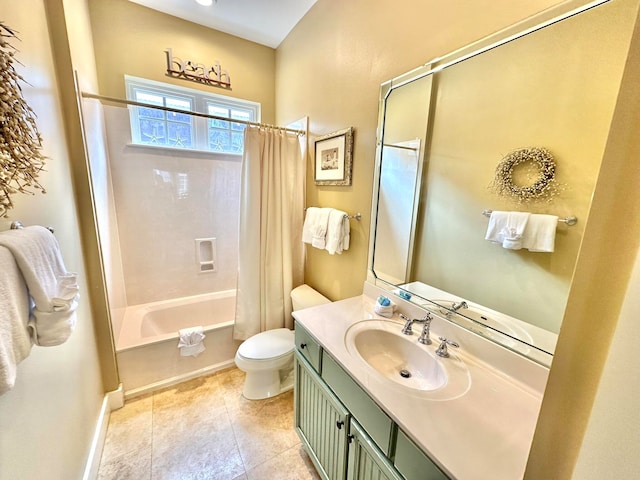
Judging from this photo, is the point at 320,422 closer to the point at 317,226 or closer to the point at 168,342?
the point at 317,226

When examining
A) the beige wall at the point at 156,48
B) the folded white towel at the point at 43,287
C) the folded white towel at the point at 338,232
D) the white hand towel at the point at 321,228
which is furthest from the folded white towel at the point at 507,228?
the beige wall at the point at 156,48

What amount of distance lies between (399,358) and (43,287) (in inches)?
51.1

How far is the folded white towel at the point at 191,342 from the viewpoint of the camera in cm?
194

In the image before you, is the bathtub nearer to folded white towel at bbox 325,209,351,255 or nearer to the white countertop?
folded white towel at bbox 325,209,351,255

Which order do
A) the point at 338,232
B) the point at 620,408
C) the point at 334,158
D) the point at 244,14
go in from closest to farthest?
the point at 620,408, the point at 338,232, the point at 334,158, the point at 244,14

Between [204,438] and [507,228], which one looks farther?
[204,438]

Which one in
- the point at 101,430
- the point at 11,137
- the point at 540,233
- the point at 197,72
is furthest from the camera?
the point at 197,72

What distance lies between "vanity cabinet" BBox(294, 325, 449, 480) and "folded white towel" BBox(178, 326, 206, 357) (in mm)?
970

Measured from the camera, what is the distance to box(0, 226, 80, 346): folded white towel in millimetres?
648

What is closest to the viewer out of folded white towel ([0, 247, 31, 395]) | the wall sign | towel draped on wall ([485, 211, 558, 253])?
folded white towel ([0, 247, 31, 395])

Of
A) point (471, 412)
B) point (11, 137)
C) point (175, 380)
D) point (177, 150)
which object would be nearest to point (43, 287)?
point (11, 137)

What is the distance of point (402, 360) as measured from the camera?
3.92ft

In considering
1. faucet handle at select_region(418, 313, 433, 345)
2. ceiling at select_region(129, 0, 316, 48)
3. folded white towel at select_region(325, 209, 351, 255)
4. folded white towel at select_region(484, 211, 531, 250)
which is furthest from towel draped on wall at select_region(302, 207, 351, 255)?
ceiling at select_region(129, 0, 316, 48)

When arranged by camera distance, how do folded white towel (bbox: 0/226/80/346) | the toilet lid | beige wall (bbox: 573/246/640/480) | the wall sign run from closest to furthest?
beige wall (bbox: 573/246/640/480)
folded white towel (bbox: 0/226/80/346)
the toilet lid
the wall sign
